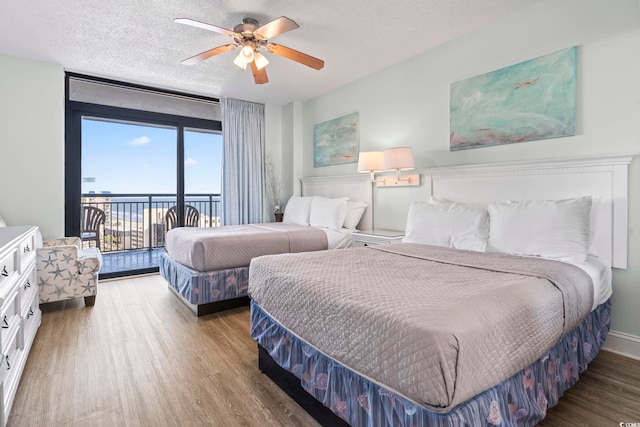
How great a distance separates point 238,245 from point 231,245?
0.07 meters

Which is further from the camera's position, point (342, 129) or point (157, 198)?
point (157, 198)

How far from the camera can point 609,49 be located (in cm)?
219

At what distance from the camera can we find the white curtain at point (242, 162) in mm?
4898

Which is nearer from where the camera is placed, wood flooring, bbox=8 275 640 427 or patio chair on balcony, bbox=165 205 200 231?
wood flooring, bbox=8 275 640 427

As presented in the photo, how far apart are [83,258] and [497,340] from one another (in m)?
3.57

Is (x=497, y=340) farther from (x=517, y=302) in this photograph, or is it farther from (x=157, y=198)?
(x=157, y=198)

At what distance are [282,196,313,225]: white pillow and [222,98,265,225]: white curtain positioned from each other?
2.09 ft

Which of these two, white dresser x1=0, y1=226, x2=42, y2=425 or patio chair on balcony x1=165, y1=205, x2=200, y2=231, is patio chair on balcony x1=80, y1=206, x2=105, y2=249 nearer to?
patio chair on balcony x1=165, y1=205, x2=200, y2=231

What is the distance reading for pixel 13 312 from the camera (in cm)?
186

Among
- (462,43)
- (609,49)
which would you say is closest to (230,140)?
(462,43)

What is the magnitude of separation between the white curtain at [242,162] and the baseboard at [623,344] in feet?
14.0

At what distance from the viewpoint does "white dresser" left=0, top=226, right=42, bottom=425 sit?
153 centimetres

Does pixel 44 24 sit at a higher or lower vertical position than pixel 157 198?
higher

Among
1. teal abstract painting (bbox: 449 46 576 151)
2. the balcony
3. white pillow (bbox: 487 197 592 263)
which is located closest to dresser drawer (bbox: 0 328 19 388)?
white pillow (bbox: 487 197 592 263)
